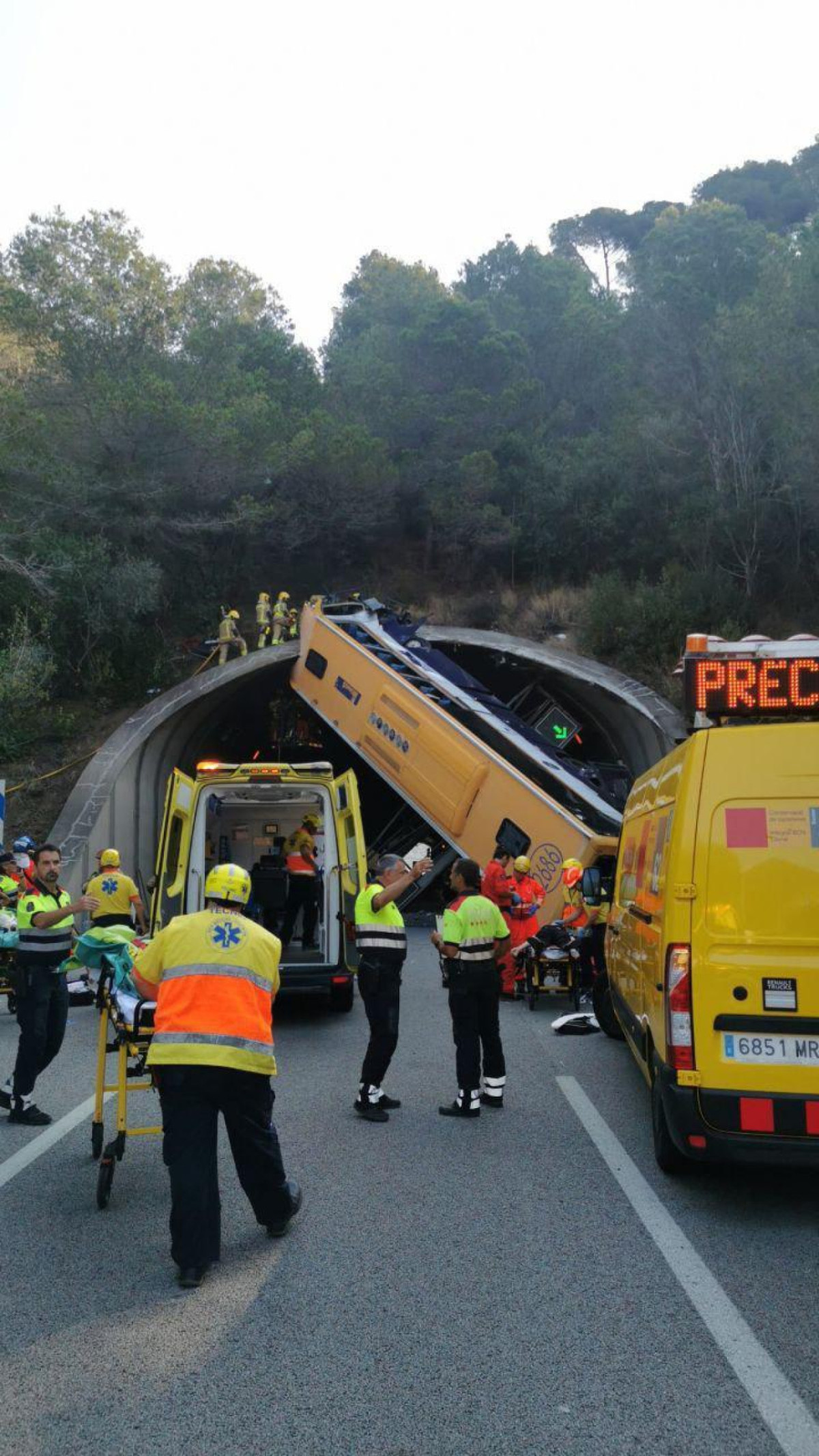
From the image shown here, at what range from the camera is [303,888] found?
45.2 ft

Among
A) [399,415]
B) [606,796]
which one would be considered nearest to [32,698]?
[606,796]

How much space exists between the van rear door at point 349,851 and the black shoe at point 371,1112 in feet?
13.0

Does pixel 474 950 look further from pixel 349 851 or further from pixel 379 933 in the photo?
pixel 349 851

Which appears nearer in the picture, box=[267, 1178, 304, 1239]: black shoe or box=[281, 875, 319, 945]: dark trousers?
box=[267, 1178, 304, 1239]: black shoe

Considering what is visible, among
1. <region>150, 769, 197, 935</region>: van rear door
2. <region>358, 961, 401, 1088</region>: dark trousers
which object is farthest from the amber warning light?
<region>150, 769, 197, 935</region>: van rear door

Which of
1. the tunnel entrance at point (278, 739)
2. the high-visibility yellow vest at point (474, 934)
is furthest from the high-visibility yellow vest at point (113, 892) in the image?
the tunnel entrance at point (278, 739)

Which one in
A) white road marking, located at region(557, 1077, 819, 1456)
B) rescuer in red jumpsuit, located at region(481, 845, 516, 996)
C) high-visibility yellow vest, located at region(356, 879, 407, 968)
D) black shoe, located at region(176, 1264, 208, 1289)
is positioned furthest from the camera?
rescuer in red jumpsuit, located at region(481, 845, 516, 996)

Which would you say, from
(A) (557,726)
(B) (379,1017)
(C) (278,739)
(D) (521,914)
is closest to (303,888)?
(D) (521,914)

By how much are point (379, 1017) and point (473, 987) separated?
643mm

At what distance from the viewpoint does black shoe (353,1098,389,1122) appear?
7219 mm

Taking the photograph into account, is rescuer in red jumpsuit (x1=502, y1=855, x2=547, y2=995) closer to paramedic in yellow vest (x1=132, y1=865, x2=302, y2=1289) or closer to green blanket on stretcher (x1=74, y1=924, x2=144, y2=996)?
green blanket on stretcher (x1=74, y1=924, x2=144, y2=996)

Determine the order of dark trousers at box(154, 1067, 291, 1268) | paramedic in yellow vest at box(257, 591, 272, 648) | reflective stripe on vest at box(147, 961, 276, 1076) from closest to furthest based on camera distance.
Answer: dark trousers at box(154, 1067, 291, 1268) < reflective stripe on vest at box(147, 961, 276, 1076) < paramedic in yellow vest at box(257, 591, 272, 648)

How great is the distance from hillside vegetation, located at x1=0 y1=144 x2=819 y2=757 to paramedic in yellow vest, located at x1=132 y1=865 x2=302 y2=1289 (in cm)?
1862

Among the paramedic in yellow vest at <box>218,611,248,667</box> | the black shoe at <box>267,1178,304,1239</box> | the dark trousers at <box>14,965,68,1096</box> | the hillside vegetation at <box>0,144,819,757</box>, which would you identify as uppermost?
the hillside vegetation at <box>0,144,819,757</box>
